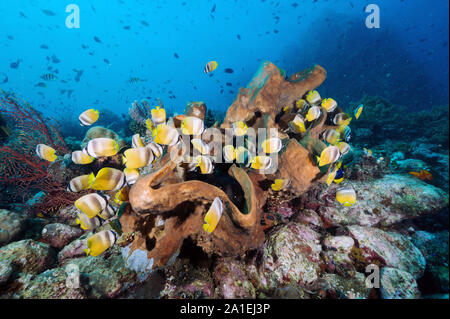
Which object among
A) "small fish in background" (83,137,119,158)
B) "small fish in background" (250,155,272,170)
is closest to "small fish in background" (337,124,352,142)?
"small fish in background" (250,155,272,170)

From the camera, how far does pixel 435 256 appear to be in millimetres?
3344

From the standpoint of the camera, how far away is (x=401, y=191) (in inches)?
149

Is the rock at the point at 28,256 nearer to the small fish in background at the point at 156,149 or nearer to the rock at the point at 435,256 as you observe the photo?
the small fish in background at the point at 156,149

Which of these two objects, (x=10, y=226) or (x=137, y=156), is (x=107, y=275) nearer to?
(x=137, y=156)

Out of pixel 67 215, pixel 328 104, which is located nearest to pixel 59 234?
pixel 67 215

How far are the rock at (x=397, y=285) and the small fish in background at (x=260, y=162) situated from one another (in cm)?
228

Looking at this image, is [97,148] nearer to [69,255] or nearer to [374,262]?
[69,255]

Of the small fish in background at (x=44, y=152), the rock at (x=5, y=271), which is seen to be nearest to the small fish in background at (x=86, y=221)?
the rock at (x=5, y=271)

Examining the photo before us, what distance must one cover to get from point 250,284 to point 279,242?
0.68 m

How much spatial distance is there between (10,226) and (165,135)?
3883 mm

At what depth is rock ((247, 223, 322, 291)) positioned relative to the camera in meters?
2.46
